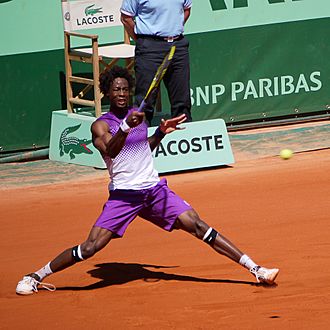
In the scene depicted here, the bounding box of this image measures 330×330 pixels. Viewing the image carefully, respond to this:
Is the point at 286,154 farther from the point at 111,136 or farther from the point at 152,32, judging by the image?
the point at 111,136

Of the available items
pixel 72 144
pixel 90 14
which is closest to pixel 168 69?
pixel 90 14

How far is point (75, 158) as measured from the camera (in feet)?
36.9

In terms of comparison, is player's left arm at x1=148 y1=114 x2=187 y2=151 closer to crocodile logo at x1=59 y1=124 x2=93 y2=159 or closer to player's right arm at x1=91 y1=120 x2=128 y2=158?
player's right arm at x1=91 y1=120 x2=128 y2=158

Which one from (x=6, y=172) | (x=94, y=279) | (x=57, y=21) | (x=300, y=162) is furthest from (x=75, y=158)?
(x=94, y=279)

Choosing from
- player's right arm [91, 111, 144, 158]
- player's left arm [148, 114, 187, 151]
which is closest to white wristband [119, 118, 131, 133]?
player's right arm [91, 111, 144, 158]

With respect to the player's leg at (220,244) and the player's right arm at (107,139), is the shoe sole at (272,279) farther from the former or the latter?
the player's right arm at (107,139)

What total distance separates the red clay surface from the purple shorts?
51 cm

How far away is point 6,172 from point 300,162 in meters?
3.28

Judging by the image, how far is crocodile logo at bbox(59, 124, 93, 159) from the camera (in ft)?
36.5

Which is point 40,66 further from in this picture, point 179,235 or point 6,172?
point 179,235

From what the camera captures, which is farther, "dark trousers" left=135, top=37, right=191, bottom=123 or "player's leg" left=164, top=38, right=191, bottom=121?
"player's leg" left=164, top=38, right=191, bottom=121

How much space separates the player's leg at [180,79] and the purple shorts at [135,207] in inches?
139

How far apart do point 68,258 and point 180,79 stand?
3.86m

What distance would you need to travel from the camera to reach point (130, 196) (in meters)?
6.98
